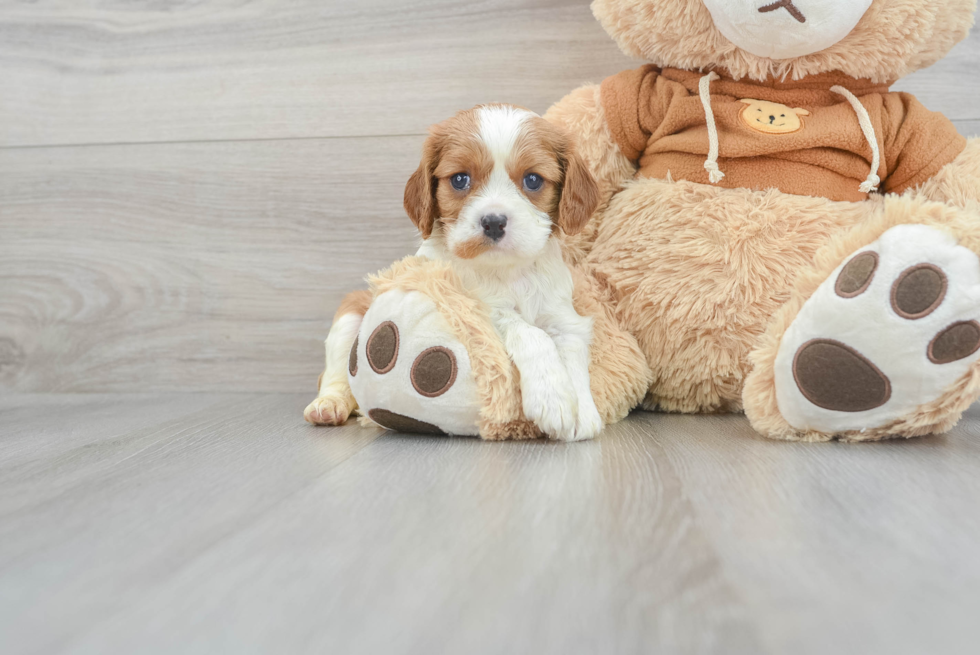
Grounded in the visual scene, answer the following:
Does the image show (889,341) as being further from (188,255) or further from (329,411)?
(188,255)

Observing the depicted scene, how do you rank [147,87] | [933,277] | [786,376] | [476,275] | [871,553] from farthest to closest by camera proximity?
[147,87] → [476,275] → [786,376] → [933,277] → [871,553]

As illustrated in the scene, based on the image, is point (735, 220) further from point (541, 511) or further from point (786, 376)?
point (541, 511)

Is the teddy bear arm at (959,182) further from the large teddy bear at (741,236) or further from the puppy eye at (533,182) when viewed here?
the puppy eye at (533,182)

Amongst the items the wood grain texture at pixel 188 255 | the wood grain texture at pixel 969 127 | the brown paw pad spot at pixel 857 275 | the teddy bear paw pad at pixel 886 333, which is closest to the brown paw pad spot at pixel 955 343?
the teddy bear paw pad at pixel 886 333

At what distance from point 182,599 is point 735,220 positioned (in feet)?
3.29

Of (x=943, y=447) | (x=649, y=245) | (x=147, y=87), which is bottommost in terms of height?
(x=943, y=447)

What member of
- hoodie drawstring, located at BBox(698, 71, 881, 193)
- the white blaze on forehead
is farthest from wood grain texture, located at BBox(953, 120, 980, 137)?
the white blaze on forehead

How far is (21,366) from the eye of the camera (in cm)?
185

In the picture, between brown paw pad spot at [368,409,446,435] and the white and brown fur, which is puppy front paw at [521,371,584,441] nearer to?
the white and brown fur

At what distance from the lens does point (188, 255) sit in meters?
1.79

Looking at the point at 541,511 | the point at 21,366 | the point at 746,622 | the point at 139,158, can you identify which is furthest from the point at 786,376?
the point at 21,366

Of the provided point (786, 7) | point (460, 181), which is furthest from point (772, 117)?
point (460, 181)

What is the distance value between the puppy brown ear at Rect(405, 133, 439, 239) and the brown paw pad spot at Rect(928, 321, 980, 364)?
73cm

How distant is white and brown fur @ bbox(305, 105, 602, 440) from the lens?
3.57ft
